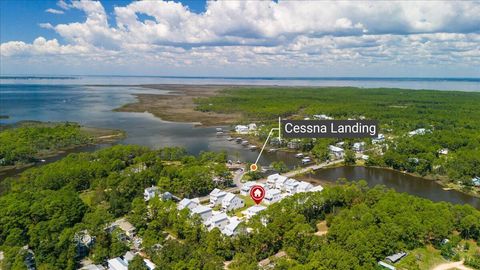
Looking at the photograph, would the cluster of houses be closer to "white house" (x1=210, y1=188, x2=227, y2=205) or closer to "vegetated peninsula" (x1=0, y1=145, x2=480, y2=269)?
"white house" (x1=210, y1=188, x2=227, y2=205)

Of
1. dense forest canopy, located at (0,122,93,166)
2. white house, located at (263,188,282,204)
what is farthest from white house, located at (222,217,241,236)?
dense forest canopy, located at (0,122,93,166)

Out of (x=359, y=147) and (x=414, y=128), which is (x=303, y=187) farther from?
(x=414, y=128)

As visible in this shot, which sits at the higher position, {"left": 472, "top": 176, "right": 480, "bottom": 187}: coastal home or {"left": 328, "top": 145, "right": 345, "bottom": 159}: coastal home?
{"left": 328, "top": 145, "right": 345, "bottom": 159}: coastal home

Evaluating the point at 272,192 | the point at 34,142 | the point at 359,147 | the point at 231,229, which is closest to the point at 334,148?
the point at 359,147

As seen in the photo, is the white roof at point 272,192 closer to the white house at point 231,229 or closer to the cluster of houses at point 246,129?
the white house at point 231,229

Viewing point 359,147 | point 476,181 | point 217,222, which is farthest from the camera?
point 359,147
